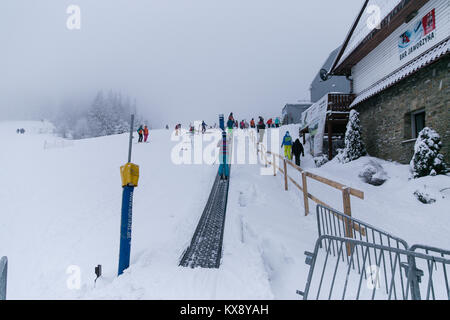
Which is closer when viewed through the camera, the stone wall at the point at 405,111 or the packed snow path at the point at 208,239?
the packed snow path at the point at 208,239

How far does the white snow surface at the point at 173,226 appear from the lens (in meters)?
3.37

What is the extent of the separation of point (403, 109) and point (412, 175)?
3.98 meters

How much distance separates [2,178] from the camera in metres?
12.3

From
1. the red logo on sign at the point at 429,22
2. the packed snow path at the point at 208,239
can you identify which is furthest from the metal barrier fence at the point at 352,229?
the red logo on sign at the point at 429,22

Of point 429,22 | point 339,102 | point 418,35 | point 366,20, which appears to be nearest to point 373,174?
point 418,35

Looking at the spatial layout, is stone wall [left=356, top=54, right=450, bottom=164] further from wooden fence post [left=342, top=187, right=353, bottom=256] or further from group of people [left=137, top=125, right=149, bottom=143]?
group of people [left=137, top=125, right=149, bottom=143]

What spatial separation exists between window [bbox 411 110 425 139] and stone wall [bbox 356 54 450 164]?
15 cm

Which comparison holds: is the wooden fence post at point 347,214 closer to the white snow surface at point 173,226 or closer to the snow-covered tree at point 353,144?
the white snow surface at point 173,226

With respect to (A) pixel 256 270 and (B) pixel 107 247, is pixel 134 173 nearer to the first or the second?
(A) pixel 256 270

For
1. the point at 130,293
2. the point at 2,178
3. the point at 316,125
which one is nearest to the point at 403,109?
the point at 316,125

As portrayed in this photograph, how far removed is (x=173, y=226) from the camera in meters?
6.15

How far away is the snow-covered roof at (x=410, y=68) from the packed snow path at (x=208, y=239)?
9.42 metres

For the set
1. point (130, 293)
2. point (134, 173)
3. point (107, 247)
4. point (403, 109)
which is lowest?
point (107, 247)

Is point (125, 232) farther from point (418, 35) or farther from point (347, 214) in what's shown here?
point (418, 35)
